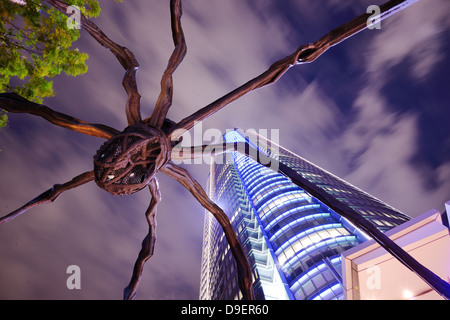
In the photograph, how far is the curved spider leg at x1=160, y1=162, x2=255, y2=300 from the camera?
2361mm

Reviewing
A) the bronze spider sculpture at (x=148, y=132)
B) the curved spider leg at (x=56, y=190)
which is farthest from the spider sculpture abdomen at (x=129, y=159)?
the curved spider leg at (x=56, y=190)

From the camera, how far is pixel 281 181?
130 feet

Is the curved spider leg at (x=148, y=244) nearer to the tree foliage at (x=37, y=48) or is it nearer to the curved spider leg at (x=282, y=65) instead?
the curved spider leg at (x=282, y=65)

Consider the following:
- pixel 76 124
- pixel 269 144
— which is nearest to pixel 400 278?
pixel 76 124

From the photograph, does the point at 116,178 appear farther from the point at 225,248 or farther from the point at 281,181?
the point at 225,248

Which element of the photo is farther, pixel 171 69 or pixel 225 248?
pixel 225 248

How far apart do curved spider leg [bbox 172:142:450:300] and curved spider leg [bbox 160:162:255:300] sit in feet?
0.68

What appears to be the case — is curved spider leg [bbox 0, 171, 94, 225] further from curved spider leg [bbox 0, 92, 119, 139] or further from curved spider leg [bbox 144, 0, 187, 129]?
curved spider leg [bbox 144, 0, 187, 129]

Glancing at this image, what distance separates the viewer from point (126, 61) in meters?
2.91

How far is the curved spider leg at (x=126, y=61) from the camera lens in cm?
264

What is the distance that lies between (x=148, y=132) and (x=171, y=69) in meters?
0.94

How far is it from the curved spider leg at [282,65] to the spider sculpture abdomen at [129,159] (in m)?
0.28
